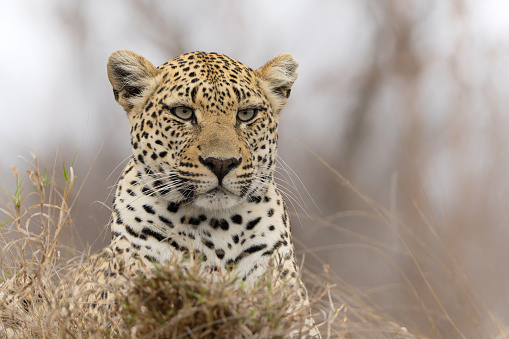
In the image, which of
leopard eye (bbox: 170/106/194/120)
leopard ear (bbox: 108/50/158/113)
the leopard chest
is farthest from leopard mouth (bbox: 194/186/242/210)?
leopard ear (bbox: 108/50/158/113)

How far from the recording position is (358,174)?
56.6ft

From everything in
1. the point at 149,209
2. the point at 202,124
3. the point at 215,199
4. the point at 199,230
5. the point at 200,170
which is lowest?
the point at 199,230

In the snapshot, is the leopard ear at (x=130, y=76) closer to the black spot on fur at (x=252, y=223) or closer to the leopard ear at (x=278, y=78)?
the leopard ear at (x=278, y=78)

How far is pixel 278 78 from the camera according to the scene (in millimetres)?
6289

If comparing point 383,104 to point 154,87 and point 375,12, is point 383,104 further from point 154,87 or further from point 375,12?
point 154,87

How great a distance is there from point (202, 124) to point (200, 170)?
1.68ft

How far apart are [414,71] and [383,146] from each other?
7.32 feet

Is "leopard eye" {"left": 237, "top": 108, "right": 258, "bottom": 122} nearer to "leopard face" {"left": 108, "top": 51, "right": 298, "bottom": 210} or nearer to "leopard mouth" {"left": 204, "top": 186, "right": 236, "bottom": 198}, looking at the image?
Answer: "leopard face" {"left": 108, "top": 51, "right": 298, "bottom": 210}

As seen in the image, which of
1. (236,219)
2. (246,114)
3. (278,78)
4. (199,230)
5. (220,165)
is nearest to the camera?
(220,165)

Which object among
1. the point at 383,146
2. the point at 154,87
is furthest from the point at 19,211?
the point at 383,146

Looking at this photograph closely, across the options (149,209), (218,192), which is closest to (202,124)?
(218,192)

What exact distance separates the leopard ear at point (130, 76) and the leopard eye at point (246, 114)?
0.80m

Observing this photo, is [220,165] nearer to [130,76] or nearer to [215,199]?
[215,199]

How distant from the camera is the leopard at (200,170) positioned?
530cm
